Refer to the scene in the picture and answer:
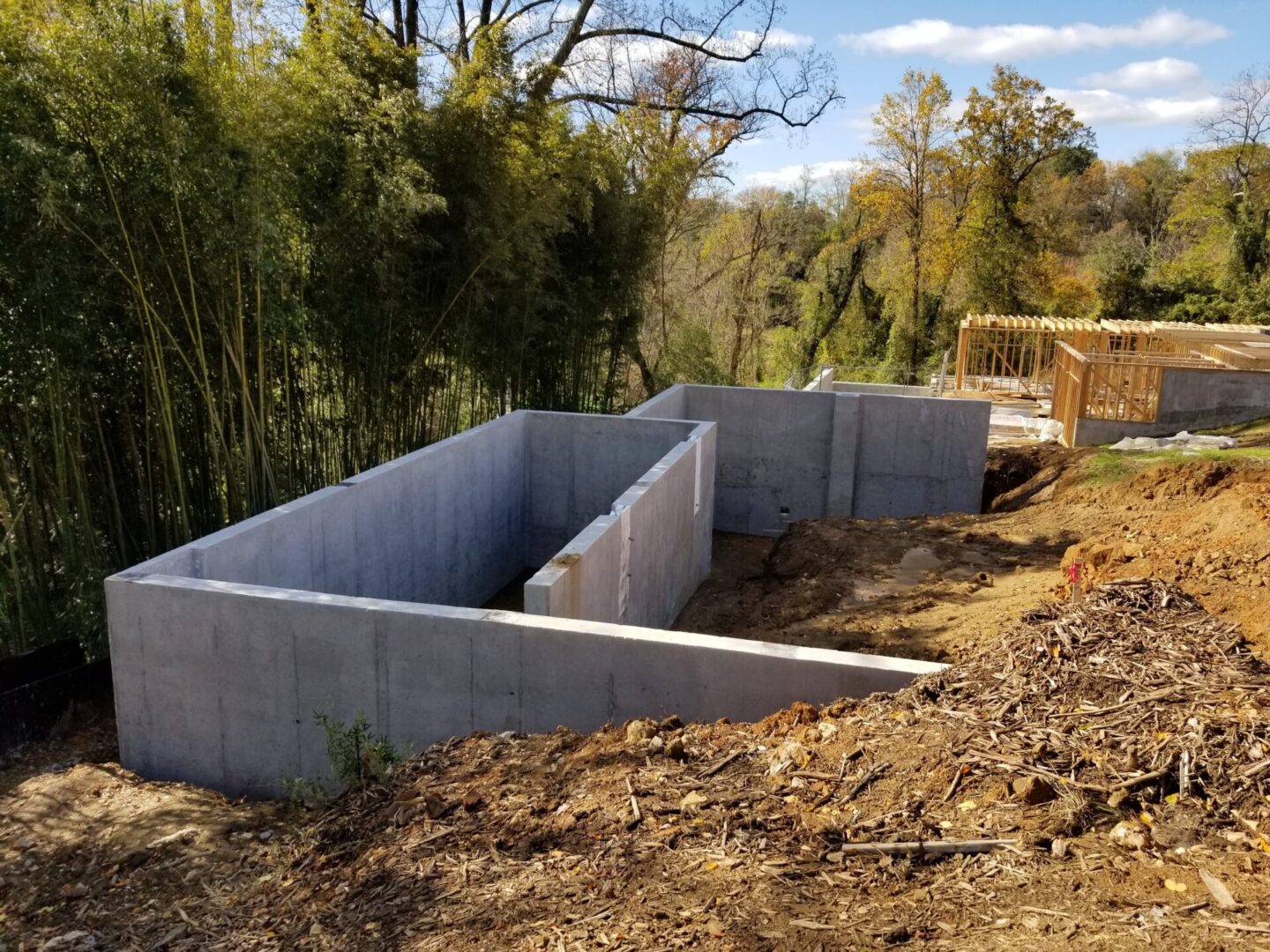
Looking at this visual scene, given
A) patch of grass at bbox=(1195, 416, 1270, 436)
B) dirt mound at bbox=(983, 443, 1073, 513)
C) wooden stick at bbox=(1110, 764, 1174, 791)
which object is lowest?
dirt mound at bbox=(983, 443, 1073, 513)

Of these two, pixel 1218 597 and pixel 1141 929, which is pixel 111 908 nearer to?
pixel 1141 929

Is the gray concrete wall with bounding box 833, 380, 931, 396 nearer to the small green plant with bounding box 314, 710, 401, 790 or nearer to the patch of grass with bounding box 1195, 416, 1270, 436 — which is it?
the patch of grass with bounding box 1195, 416, 1270, 436

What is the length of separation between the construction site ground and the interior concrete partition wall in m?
6.45

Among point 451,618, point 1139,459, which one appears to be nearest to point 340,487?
point 451,618

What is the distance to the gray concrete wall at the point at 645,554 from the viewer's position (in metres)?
5.08

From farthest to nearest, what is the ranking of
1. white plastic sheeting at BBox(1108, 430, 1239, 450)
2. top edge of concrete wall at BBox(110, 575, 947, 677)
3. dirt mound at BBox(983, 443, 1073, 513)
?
dirt mound at BBox(983, 443, 1073, 513), white plastic sheeting at BBox(1108, 430, 1239, 450), top edge of concrete wall at BBox(110, 575, 947, 677)

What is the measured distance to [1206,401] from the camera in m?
11.3

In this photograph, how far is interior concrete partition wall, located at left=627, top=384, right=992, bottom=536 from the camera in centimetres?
1098

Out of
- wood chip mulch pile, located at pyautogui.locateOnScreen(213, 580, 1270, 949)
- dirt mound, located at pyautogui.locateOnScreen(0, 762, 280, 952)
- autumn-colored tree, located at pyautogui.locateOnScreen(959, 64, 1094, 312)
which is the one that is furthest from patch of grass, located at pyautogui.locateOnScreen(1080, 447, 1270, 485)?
autumn-colored tree, located at pyautogui.locateOnScreen(959, 64, 1094, 312)

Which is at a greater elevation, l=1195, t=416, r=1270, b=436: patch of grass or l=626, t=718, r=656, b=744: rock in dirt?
l=1195, t=416, r=1270, b=436: patch of grass

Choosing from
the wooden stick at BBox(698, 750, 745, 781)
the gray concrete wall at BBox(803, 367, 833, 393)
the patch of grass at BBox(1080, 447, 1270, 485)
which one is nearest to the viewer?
the wooden stick at BBox(698, 750, 745, 781)

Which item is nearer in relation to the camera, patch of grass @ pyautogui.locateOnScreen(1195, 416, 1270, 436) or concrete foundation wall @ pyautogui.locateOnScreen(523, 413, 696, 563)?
concrete foundation wall @ pyautogui.locateOnScreen(523, 413, 696, 563)

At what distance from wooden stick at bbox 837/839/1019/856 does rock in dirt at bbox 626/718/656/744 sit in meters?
1.01

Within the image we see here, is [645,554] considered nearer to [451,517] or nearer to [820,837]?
[451,517]
